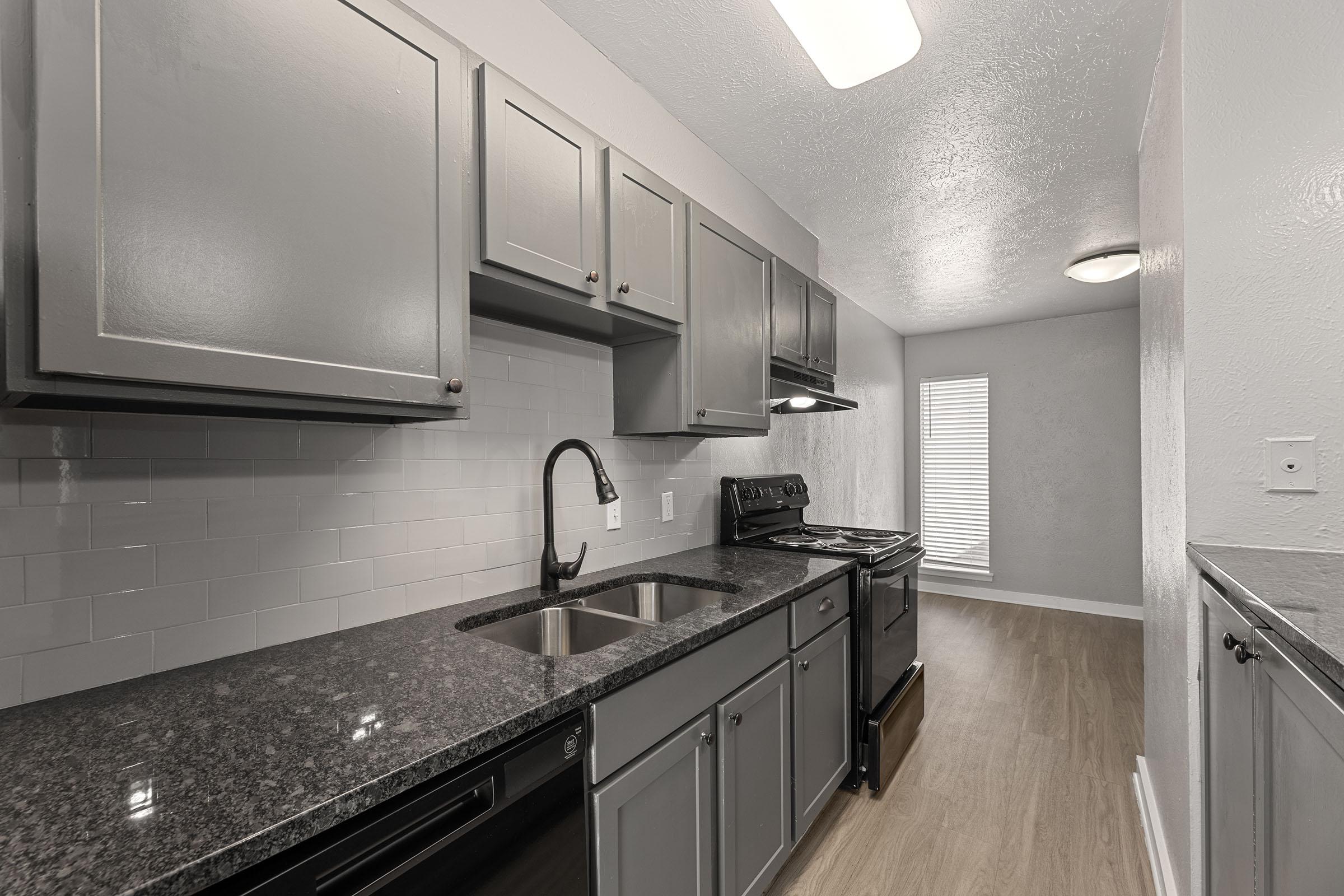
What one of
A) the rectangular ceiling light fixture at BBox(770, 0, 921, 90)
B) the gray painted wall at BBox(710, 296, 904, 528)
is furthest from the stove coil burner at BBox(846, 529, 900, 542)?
the rectangular ceiling light fixture at BBox(770, 0, 921, 90)

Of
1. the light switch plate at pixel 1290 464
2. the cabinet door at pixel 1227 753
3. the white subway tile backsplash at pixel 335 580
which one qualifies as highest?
the light switch plate at pixel 1290 464

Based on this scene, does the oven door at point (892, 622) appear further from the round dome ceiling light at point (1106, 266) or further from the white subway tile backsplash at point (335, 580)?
the round dome ceiling light at point (1106, 266)

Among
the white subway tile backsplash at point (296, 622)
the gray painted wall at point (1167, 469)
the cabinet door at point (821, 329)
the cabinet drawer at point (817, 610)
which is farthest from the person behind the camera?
the cabinet door at point (821, 329)

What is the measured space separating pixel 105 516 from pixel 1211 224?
2.42m

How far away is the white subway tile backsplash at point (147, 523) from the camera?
1041mm

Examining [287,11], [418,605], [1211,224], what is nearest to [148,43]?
[287,11]

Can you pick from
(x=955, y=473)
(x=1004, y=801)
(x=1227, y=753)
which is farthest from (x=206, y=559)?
(x=955, y=473)

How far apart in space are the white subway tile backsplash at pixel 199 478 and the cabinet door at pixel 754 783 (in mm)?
1208

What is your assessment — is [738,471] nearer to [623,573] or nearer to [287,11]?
[623,573]

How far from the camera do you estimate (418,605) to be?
153cm

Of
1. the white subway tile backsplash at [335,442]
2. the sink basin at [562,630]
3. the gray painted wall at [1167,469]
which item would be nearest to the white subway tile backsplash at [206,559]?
the white subway tile backsplash at [335,442]

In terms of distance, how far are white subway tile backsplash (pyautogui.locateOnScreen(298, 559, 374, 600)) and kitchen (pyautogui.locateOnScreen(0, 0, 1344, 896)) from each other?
0.04ft

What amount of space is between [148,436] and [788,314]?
2218mm

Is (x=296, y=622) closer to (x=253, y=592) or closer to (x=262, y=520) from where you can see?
(x=253, y=592)
